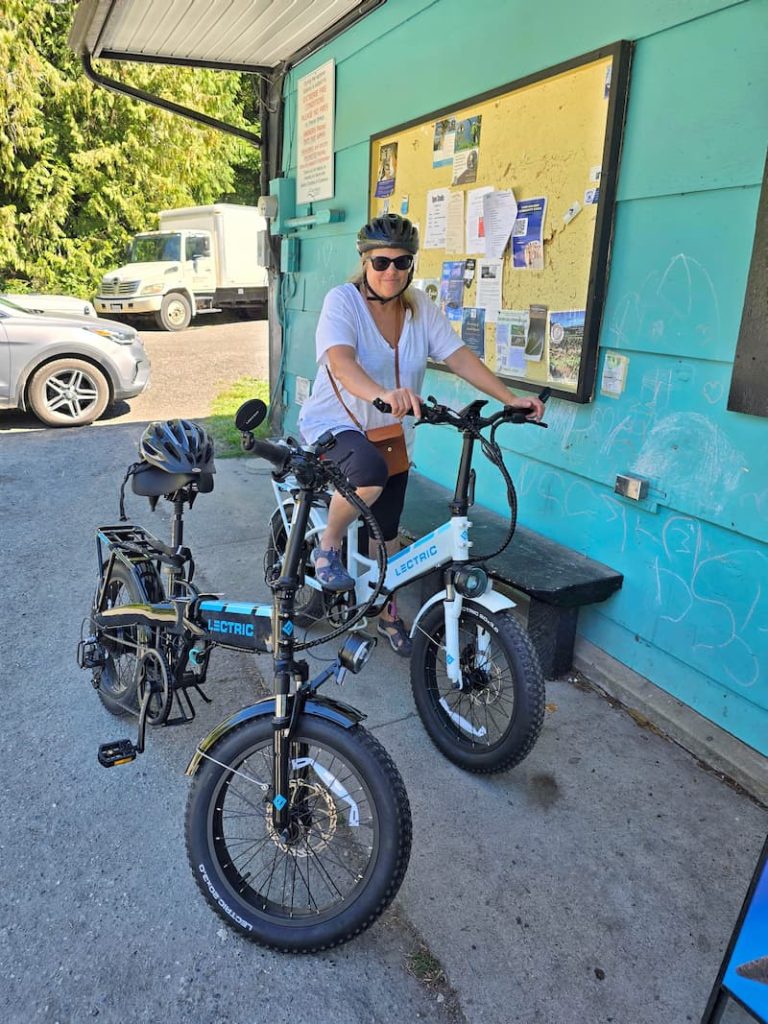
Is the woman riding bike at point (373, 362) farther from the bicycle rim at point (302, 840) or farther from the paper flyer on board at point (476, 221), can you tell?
the paper flyer on board at point (476, 221)

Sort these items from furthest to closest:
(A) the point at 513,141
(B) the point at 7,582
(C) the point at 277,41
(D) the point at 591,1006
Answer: (C) the point at 277,41, (B) the point at 7,582, (A) the point at 513,141, (D) the point at 591,1006

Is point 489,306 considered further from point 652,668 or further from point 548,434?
point 652,668

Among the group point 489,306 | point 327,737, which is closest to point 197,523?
point 489,306

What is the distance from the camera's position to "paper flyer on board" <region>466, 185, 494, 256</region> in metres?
4.14

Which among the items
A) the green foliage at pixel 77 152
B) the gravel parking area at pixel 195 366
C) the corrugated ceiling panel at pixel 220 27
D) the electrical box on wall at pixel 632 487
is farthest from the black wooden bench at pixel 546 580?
the green foliage at pixel 77 152

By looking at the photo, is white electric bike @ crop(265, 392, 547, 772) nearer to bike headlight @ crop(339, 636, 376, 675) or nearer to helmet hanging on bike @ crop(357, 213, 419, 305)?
bike headlight @ crop(339, 636, 376, 675)

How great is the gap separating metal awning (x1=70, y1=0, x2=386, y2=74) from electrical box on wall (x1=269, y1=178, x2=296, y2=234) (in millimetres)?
972

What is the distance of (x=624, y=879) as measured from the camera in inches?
97.1

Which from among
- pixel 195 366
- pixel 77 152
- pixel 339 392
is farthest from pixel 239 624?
pixel 77 152

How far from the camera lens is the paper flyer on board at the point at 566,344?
3543mm

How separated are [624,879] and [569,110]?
10.4ft

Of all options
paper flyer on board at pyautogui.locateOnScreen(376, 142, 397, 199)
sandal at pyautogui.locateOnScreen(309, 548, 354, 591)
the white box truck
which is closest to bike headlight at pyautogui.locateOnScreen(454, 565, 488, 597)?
sandal at pyautogui.locateOnScreen(309, 548, 354, 591)

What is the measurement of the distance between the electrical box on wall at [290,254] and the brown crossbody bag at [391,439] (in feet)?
13.4

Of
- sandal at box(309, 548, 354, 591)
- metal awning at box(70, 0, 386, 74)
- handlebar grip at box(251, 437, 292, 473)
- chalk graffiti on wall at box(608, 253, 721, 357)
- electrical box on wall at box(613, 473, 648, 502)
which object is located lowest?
sandal at box(309, 548, 354, 591)
